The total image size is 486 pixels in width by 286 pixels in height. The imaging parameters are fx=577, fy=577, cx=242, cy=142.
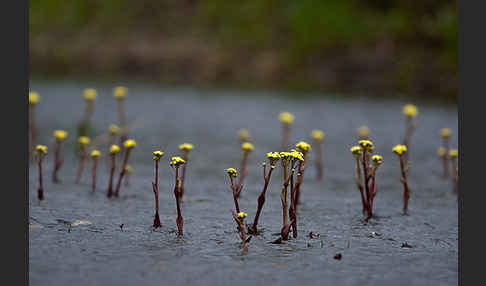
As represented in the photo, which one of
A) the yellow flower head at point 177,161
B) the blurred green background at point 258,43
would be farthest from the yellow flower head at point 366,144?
the blurred green background at point 258,43

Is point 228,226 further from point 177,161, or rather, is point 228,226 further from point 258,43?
point 258,43

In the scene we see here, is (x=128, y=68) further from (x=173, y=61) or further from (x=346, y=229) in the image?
(x=346, y=229)

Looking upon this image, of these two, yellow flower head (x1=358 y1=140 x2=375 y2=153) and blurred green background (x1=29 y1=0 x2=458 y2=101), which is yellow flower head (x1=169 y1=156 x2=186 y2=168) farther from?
blurred green background (x1=29 y1=0 x2=458 y2=101)

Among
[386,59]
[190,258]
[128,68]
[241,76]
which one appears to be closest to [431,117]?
[386,59]

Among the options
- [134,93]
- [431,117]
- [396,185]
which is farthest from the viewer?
[134,93]

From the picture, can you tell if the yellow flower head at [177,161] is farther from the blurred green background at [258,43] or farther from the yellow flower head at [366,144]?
the blurred green background at [258,43]

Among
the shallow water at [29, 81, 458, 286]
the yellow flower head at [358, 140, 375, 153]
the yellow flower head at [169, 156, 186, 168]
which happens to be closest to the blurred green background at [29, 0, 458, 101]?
the shallow water at [29, 81, 458, 286]
